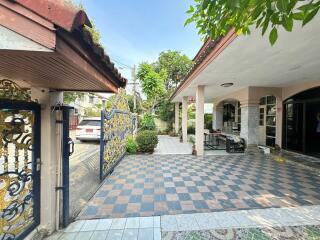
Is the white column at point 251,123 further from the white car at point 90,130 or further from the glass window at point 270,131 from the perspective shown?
the white car at point 90,130

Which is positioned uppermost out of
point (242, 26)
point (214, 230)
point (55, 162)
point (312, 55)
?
point (312, 55)

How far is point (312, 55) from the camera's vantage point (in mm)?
3947

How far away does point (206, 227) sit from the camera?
268 centimetres

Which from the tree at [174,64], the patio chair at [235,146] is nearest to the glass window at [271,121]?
the patio chair at [235,146]

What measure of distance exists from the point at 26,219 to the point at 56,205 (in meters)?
0.42

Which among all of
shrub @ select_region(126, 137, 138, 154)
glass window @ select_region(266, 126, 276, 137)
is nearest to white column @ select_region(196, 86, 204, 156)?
shrub @ select_region(126, 137, 138, 154)

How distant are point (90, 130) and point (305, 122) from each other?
1053 centimetres

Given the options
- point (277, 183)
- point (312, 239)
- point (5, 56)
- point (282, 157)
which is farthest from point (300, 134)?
point (5, 56)

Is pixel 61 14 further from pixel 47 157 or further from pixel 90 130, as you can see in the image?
pixel 90 130

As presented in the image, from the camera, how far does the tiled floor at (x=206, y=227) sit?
250 cm

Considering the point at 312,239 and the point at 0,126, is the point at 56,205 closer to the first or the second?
the point at 0,126

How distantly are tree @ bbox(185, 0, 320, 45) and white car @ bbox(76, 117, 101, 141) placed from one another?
9279 millimetres

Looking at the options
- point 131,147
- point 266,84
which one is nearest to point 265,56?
point 266,84

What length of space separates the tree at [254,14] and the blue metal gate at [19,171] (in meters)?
2.24
